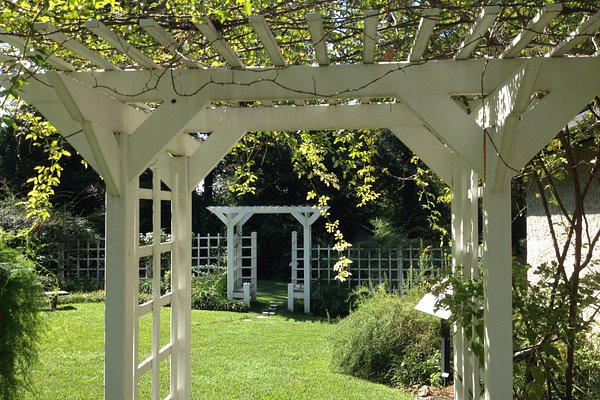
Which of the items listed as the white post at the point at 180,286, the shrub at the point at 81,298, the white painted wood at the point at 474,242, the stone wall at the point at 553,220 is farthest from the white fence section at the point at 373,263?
the white painted wood at the point at 474,242

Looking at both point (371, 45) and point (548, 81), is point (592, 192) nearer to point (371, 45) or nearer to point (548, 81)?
point (548, 81)

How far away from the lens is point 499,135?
212cm

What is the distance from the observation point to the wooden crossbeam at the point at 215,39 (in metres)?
1.94

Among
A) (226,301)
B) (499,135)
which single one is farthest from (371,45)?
(226,301)

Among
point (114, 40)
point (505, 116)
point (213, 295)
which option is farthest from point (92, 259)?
point (505, 116)

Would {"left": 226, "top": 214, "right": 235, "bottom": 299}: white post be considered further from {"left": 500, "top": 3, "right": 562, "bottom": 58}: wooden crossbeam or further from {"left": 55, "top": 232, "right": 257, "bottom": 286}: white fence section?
{"left": 500, "top": 3, "right": 562, "bottom": 58}: wooden crossbeam

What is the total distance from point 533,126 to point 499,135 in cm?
15

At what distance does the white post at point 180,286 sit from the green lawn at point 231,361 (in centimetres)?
71

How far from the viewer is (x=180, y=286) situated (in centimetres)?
354

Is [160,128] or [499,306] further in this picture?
[160,128]

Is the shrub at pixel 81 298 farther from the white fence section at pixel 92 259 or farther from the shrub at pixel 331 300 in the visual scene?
the shrub at pixel 331 300

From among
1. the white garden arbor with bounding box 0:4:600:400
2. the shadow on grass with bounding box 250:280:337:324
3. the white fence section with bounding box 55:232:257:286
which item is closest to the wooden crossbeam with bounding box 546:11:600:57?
the white garden arbor with bounding box 0:4:600:400

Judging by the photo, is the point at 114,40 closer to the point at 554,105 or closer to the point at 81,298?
the point at 554,105

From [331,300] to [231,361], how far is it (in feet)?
13.5
